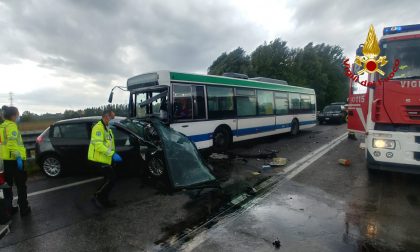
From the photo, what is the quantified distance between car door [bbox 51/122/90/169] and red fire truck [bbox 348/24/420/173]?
21.8ft

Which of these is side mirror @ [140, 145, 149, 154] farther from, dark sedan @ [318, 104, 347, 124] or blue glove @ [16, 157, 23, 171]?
dark sedan @ [318, 104, 347, 124]

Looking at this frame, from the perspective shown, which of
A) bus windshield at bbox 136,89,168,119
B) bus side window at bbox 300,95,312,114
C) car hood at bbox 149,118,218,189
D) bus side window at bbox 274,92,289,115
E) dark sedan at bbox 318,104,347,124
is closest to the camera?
car hood at bbox 149,118,218,189

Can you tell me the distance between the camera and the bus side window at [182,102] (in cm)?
830

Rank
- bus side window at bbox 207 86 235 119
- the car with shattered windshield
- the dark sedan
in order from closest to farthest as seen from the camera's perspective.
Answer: the car with shattered windshield < bus side window at bbox 207 86 235 119 < the dark sedan

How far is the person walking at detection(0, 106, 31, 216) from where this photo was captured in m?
4.55

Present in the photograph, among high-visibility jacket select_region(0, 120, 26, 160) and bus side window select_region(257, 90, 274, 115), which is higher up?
bus side window select_region(257, 90, 274, 115)

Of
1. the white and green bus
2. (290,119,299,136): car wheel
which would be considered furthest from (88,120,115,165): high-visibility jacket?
(290,119,299,136): car wheel

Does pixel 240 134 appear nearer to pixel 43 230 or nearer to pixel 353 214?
pixel 353 214

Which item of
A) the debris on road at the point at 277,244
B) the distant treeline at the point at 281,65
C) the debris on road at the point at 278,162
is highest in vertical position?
the distant treeline at the point at 281,65

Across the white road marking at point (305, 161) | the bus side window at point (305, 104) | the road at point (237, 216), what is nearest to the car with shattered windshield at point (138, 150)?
the road at point (237, 216)

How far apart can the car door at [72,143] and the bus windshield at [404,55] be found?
7232 mm

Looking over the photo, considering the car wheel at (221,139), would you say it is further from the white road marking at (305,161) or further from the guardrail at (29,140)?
the guardrail at (29,140)

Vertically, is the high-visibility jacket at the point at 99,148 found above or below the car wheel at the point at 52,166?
above

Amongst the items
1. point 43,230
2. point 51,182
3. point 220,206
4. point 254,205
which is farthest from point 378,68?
point 51,182
